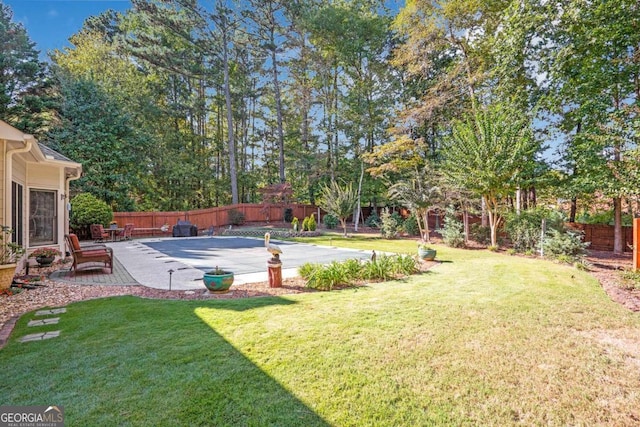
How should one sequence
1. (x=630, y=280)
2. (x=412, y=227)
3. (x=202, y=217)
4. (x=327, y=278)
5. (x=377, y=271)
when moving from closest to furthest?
(x=327, y=278), (x=630, y=280), (x=377, y=271), (x=412, y=227), (x=202, y=217)

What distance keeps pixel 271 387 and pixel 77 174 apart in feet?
35.4

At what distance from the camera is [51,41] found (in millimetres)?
20312

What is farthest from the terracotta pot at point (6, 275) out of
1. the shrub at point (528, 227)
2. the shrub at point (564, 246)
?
the shrub at point (528, 227)

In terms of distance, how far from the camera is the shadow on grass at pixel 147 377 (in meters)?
2.11

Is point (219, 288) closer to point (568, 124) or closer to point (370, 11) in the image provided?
point (568, 124)

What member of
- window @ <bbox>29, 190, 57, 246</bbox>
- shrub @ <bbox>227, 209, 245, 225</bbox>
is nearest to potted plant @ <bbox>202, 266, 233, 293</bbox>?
window @ <bbox>29, 190, 57, 246</bbox>

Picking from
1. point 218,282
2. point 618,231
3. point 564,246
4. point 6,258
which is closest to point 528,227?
point 564,246

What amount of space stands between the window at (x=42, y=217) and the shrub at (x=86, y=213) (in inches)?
244

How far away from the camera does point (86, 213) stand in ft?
46.0

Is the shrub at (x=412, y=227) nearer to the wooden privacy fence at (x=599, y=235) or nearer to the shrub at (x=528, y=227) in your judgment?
the shrub at (x=528, y=227)

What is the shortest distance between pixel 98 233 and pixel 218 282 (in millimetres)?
11917

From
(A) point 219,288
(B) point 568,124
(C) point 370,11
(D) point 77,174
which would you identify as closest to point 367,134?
(C) point 370,11

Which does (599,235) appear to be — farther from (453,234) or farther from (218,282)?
(218,282)

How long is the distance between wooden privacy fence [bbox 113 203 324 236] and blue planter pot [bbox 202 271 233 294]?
545 inches
